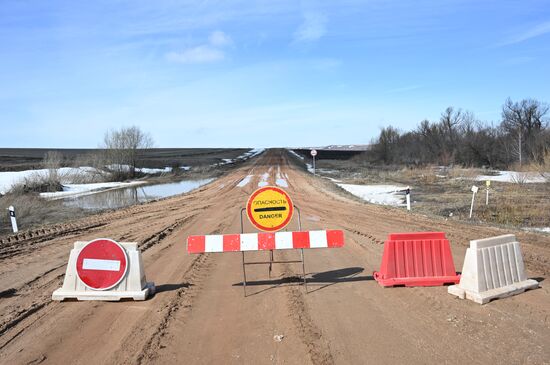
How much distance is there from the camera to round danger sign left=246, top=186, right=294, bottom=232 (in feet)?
23.0

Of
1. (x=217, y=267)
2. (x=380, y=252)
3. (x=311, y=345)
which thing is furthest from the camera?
(x=380, y=252)

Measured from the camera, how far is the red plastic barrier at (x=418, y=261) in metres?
6.84

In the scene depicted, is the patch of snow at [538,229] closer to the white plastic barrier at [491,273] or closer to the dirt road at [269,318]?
the dirt road at [269,318]

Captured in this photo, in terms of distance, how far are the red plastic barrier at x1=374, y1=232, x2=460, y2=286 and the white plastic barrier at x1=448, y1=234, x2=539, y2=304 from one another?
0.52m

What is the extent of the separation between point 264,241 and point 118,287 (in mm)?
2253

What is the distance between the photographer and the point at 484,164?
51188 mm

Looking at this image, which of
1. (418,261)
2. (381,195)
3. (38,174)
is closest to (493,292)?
(418,261)

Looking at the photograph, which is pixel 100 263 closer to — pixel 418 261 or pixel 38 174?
pixel 418 261

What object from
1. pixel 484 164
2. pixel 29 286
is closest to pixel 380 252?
pixel 29 286

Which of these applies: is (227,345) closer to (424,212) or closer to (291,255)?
(291,255)

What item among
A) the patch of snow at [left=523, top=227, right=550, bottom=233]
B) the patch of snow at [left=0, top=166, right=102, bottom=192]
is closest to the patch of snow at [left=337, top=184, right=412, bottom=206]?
the patch of snow at [left=523, top=227, right=550, bottom=233]

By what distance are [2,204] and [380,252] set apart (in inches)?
686

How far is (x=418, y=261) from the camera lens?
6.98 metres

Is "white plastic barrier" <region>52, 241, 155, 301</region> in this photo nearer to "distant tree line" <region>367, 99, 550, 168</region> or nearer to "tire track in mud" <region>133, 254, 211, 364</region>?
"tire track in mud" <region>133, 254, 211, 364</region>
